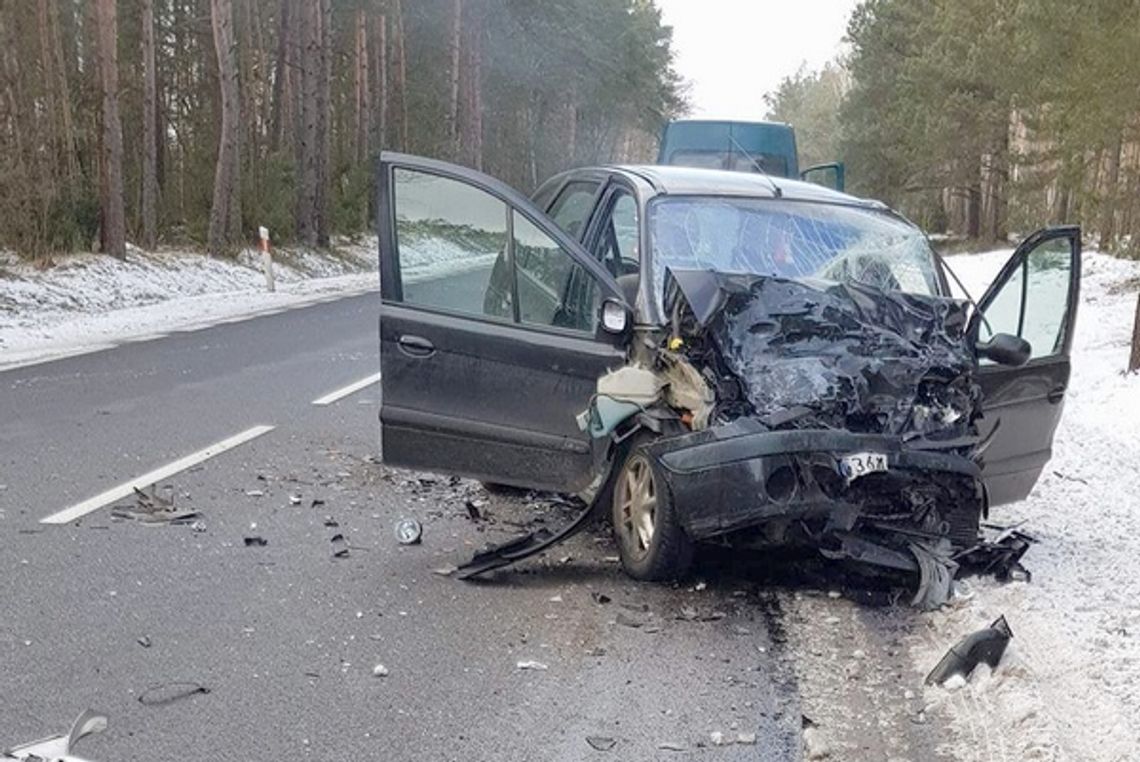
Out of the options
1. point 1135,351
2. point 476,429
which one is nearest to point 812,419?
point 476,429

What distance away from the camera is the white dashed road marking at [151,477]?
5.68 metres

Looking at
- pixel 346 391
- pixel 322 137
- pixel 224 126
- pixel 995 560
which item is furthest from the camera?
pixel 322 137

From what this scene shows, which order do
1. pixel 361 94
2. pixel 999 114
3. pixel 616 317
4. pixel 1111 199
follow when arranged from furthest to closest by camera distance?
pixel 361 94
pixel 999 114
pixel 1111 199
pixel 616 317

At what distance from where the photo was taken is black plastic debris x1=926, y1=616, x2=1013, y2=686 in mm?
3891

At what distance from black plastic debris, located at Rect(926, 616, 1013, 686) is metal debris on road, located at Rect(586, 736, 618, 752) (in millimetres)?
1171

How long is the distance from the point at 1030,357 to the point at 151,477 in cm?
474

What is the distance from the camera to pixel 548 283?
5496mm

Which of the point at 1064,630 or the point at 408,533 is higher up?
the point at 1064,630

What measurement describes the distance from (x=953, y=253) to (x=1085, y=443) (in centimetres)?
3314

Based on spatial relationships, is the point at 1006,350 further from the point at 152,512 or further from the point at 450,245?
the point at 152,512

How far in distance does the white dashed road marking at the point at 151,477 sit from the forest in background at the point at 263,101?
40.9ft

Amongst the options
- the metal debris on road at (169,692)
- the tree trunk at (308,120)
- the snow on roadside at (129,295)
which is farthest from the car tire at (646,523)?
the tree trunk at (308,120)

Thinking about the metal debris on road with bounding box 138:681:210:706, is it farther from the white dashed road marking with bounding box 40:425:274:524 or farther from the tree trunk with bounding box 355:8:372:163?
the tree trunk with bounding box 355:8:372:163

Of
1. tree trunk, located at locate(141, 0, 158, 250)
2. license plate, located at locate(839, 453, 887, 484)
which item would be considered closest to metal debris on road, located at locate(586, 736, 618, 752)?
license plate, located at locate(839, 453, 887, 484)
